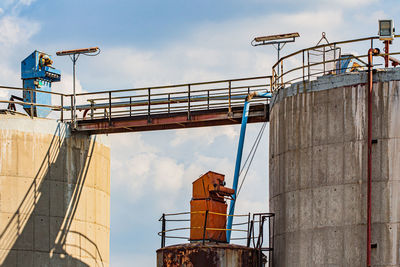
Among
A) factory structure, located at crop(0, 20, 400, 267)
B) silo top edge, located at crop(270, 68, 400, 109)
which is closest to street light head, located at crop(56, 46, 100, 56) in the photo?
factory structure, located at crop(0, 20, 400, 267)

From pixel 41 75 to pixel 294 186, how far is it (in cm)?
1545

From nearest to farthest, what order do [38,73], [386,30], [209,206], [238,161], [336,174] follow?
[336,174] → [386,30] → [209,206] → [238,161] → [38,73]

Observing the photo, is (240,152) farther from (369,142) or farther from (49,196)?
(49,196)

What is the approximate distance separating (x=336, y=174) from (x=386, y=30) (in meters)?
4.69

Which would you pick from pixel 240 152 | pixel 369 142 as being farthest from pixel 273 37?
pixel 369 142

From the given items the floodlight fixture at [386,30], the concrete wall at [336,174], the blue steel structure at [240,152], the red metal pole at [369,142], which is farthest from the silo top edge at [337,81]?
the blue steel structure at [240,152]

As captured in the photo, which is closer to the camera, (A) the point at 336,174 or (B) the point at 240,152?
(A) the point at 336,174

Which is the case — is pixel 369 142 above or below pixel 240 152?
below

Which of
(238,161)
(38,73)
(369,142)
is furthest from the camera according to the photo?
(38,73)

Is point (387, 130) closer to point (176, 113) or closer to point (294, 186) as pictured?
point (294, 186)

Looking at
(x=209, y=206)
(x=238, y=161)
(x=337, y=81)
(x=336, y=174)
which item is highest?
(x=337, y=81)

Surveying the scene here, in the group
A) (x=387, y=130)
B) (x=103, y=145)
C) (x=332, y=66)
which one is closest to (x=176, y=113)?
(x=103, y=145)

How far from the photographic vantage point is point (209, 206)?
31266 mm

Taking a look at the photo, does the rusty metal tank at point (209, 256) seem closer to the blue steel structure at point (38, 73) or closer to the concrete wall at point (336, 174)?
the concrete wall at point (336, 174)
